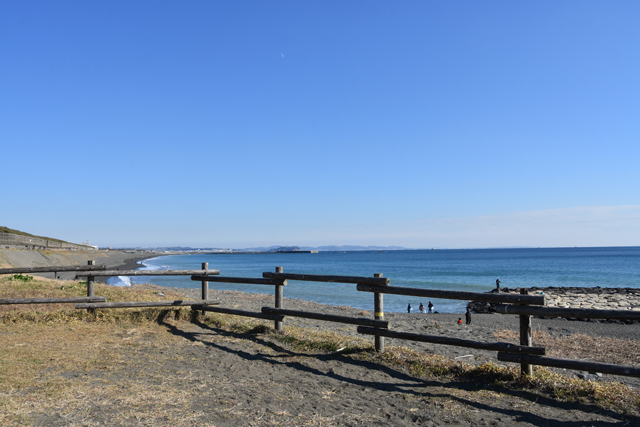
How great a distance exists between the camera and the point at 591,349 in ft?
42.7

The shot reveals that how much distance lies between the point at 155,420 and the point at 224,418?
2.68 ft

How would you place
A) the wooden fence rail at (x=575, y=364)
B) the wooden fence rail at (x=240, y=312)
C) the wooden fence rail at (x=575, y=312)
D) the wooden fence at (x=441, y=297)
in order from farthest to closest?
the wooden fence rail at (x=240, y=312)
the wooden fence at (x=441, y=297)
the wooden fence rail at (x=575, y=312)
the wooden fence rail at (x=575, y=364)

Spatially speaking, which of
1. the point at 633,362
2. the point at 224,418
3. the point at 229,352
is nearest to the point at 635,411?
the point at 224,418

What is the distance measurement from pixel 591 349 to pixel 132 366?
42.7 ft

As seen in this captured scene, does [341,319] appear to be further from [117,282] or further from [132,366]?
[117,282]

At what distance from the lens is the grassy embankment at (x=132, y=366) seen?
557 centimetres

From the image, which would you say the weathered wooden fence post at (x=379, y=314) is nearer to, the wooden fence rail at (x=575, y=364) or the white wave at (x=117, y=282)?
the wooden fence rail at (x=575, y=364)

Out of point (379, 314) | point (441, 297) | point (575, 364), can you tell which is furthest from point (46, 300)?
point (575, 364)

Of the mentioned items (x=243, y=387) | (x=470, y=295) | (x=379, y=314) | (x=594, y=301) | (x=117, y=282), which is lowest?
(x=594, y=301)

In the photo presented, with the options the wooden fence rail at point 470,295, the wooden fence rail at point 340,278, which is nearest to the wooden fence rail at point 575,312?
the wooden fence rail at point 470,295

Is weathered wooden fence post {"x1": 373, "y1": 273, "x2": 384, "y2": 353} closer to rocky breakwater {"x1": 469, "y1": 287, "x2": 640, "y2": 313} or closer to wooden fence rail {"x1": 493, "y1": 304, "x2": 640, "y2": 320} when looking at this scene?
wooden fence rail {"x1": 493, "y1": 304, "x2": 640, "y2": 320}

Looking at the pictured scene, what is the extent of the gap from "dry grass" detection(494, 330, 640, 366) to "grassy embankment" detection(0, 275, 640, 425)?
628cm

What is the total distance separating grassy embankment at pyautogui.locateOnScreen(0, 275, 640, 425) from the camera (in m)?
5.57

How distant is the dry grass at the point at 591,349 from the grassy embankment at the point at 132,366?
6281mm
